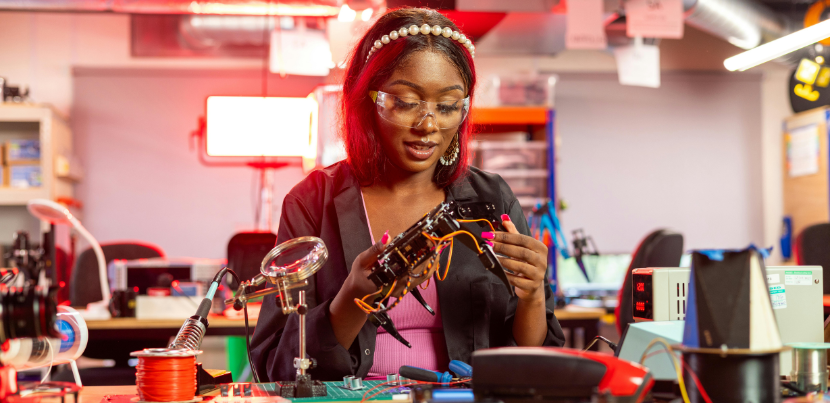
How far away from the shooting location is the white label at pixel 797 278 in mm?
1277

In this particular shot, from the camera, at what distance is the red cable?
1.01m

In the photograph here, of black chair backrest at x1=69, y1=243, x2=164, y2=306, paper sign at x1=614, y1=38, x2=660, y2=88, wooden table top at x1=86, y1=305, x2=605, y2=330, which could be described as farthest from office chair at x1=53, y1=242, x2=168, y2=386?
paper sign at x1=614, y1=38, x2=660, y2=88

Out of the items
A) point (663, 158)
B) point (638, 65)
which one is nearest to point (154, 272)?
point (638, 65)

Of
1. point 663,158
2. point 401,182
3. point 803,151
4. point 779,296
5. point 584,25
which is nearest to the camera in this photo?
point 779,296

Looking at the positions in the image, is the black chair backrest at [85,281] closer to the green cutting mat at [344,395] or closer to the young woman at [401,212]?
the young woman at [401,212]

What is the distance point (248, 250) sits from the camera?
9.66 ft

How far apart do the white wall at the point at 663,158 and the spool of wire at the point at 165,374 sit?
5137 mm

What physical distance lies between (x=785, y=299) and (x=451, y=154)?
2.37 ft

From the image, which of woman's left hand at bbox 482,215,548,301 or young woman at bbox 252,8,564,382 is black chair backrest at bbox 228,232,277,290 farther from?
woman's left hand at bbox 482,215,548,301

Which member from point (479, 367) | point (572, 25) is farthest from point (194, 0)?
point (479, 367)

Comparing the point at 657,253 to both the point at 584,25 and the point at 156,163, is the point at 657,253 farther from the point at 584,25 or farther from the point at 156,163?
the point at 156,163

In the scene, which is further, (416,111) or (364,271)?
(416,111)

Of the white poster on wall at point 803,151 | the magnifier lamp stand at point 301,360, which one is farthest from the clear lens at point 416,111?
the white poster on wall at point 803,151

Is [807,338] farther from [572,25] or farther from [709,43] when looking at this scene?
[709,43]
